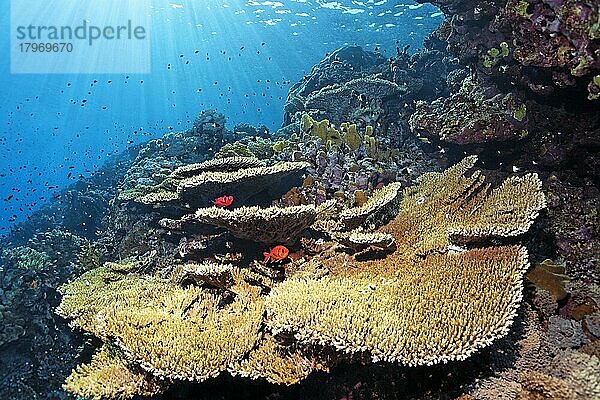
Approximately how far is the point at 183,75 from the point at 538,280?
113208mm

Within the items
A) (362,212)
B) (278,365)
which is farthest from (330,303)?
(362,212)

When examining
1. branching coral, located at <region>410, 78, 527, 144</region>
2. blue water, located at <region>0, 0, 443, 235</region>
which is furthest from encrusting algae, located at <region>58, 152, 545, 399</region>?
blue water, located at <region>0, 0, 443, 235</region>

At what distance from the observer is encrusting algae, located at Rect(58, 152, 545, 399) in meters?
2.89

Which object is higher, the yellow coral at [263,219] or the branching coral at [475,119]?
the branching coral at [475,119]

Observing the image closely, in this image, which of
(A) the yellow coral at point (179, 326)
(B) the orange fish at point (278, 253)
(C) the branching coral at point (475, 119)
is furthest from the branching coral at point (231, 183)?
(C) the branching coral at point (475, 119)

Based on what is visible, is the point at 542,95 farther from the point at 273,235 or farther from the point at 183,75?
the point at 183,75

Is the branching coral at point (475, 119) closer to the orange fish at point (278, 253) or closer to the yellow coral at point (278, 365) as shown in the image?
the orange fish at point (278, 253)

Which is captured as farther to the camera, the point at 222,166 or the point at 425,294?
the point at 222,166

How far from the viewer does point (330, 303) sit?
321 cm

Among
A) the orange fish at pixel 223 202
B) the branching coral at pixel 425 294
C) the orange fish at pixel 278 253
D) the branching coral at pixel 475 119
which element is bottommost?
the orange fish at pixel 278 253

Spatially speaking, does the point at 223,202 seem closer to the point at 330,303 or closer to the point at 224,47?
the point at 330,303

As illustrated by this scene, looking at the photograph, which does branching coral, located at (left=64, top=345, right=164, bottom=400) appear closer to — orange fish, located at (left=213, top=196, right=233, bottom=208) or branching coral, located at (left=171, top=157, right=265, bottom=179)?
orange fish, located at (left=213, top=196, right=233, bottom=208)

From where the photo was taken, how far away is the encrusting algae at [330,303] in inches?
114

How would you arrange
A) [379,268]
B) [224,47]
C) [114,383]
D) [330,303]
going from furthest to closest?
[224,47], [379,268], [114,383], [330,303]
